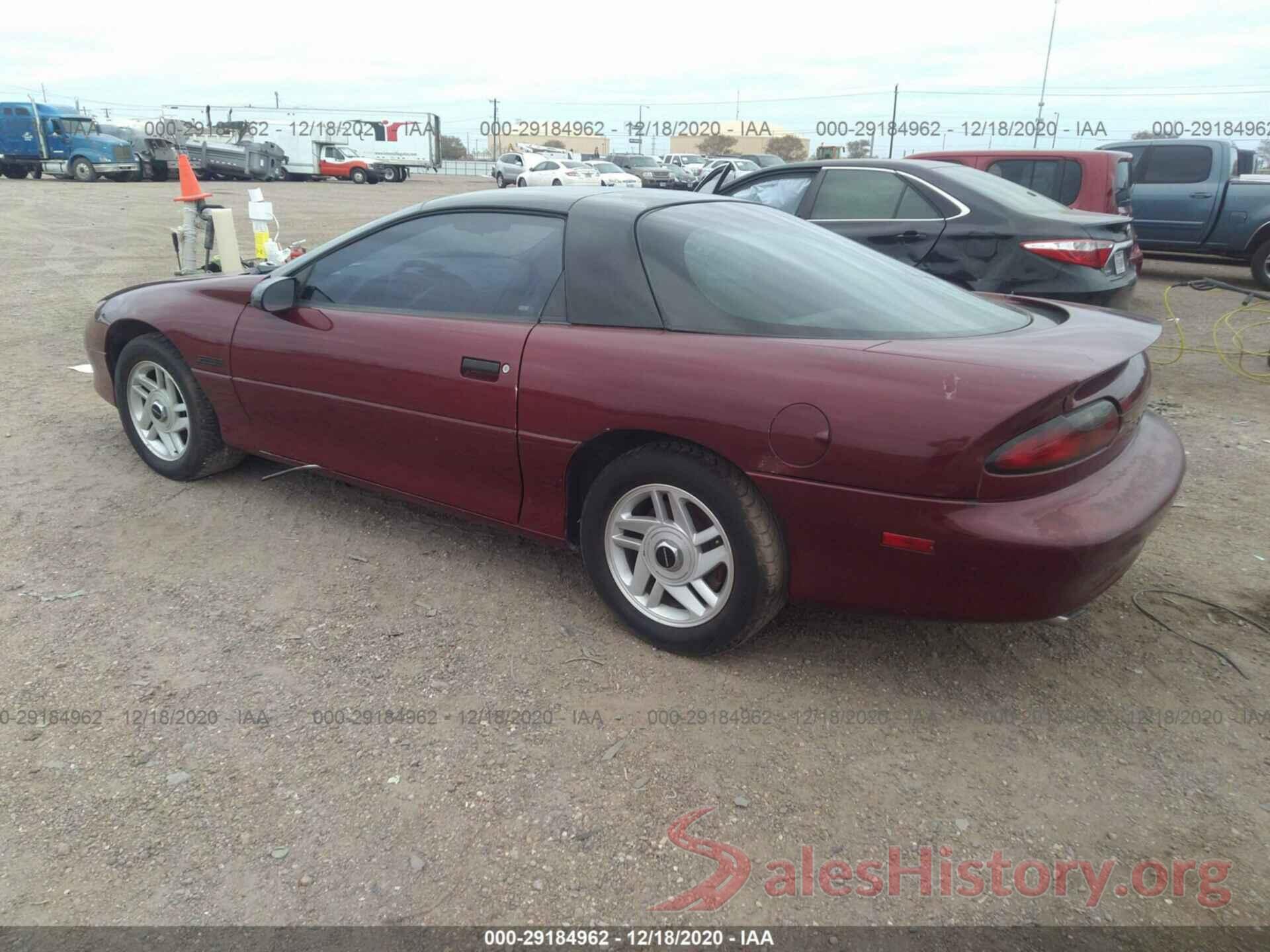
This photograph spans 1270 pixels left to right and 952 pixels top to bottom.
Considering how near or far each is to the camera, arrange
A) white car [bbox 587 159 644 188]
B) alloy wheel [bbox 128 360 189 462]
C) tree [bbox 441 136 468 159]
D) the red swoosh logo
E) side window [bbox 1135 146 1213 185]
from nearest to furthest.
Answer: the red swoosh logo < alloy wheel [bbox 128 360 189 462] < side window [bbox 1135 146 1213 185] < white car [bbox 587 159 644 188] < tree [bbox 441 136 468 159]

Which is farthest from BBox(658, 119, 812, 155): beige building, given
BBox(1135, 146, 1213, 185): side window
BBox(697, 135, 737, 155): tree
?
BBox(1135, 146, 1213, 185): side window

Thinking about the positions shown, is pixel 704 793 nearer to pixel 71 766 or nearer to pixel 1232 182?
pixel 71 766

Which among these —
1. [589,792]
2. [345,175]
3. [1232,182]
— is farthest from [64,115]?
[589,792]

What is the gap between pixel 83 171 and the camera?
110 ft

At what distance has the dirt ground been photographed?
2043 millimetres

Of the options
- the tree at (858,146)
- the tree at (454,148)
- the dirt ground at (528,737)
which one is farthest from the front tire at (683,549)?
the tree at (454,148)

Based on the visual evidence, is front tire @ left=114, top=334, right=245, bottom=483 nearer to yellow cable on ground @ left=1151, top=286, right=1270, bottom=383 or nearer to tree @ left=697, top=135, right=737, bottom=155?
yellow cable on ground @ left=1151, top=286, right=1270, bottom=383

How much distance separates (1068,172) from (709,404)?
770 cm

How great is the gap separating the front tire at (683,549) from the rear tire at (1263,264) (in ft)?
35.1

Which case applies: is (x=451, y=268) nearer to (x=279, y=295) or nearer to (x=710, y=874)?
(x=279, y=295)

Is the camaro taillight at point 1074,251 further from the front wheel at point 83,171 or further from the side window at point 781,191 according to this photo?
the front wheel at point 83,171

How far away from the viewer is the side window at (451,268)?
3.15 meters

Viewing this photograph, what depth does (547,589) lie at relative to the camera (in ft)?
11.1

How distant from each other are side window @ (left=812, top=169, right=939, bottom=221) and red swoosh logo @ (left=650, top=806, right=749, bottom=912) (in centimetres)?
511
